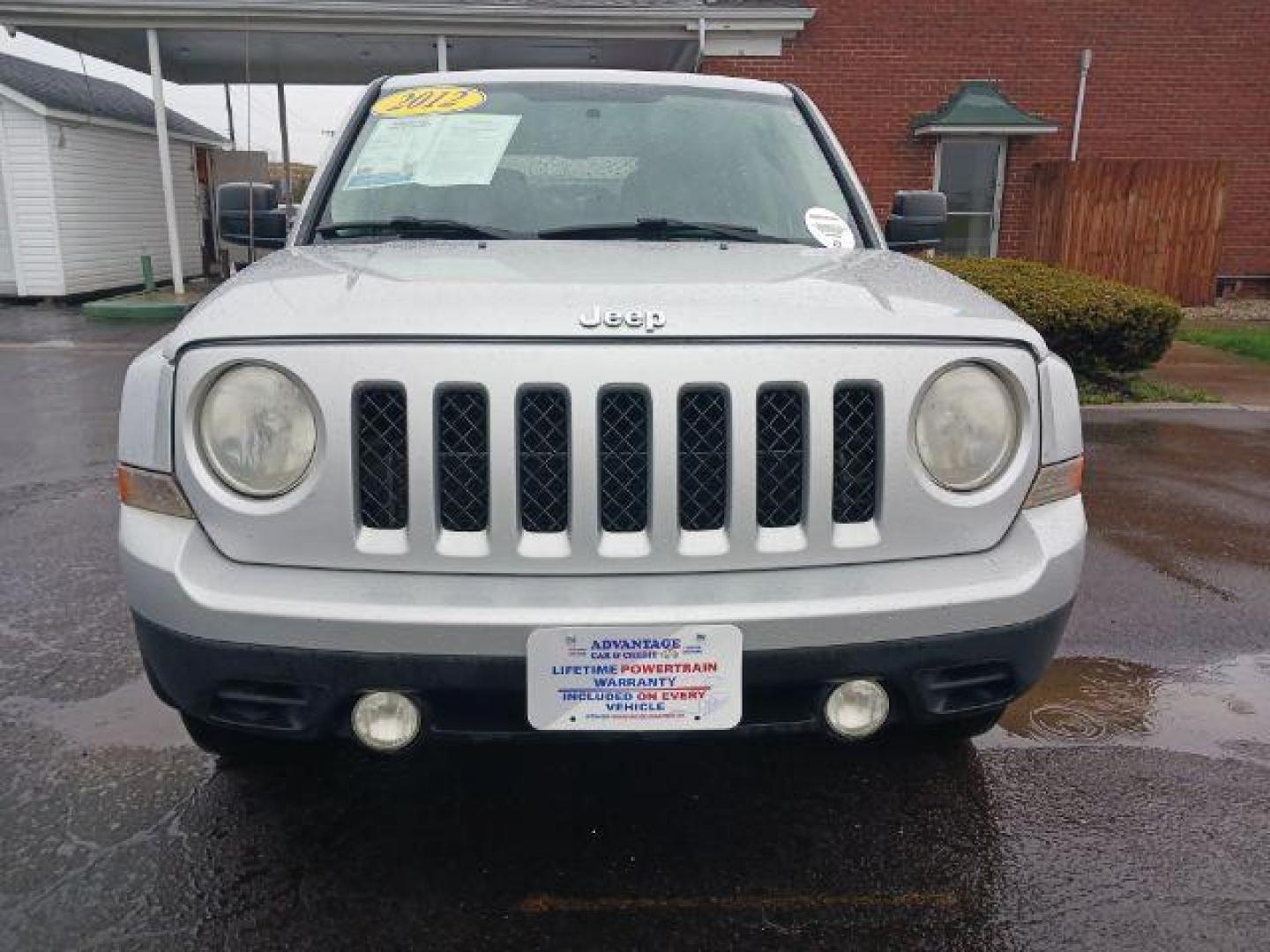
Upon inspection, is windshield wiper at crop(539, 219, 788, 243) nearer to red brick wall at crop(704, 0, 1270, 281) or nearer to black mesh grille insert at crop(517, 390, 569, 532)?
black mesh grille insert at crop(517, 390, 569, 532)

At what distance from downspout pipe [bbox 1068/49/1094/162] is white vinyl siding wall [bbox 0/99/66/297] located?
1388 centimetres

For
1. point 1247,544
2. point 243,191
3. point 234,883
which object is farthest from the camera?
point 1247,544

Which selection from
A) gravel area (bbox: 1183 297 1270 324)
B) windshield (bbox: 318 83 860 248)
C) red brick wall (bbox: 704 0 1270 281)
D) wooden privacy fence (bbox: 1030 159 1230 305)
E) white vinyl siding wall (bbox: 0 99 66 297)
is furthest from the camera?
white vinyl siding wall (bbox: 0 99 66 297)

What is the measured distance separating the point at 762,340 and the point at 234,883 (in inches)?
62.8

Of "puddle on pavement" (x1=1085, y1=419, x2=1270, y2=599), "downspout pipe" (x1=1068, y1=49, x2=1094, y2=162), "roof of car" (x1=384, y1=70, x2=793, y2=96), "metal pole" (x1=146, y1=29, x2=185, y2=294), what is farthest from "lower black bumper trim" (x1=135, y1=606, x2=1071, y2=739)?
"downspout pipe" (x1=1068, y1=49, x2=1094, y2=162)

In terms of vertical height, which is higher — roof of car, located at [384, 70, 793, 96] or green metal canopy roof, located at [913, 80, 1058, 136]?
roof of car, located at [384, 70, 793, 96]

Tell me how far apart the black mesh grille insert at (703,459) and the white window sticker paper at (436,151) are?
1458mm

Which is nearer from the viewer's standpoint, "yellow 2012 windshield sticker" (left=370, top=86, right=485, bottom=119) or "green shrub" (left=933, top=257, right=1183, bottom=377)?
"yellow 2012 windshield sticker" (left=370, top=86, right=485, bottom=119)

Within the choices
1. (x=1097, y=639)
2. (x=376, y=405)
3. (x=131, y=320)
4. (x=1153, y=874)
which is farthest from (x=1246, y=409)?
(x=131, y=320)

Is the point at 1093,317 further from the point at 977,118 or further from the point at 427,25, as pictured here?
the point at 427,25

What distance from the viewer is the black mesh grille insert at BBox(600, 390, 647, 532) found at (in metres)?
1.94

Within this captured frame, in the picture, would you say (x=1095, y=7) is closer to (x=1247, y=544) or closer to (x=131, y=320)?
(x=1247, y=544)

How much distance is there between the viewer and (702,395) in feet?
6.38

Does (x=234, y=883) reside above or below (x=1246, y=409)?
above
